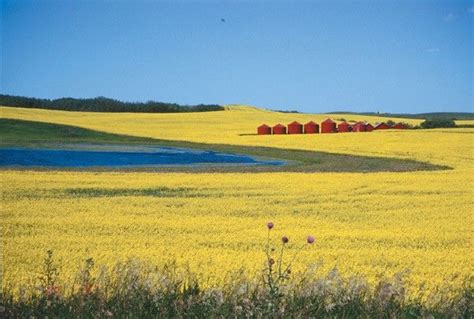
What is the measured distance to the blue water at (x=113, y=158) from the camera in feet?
85.0

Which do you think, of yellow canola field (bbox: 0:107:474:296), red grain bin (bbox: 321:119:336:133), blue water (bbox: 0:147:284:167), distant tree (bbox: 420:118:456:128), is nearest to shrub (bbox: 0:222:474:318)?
yellow canola field (bbox: 0:107:474:296)

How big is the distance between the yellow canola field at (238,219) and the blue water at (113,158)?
6056 millimetres

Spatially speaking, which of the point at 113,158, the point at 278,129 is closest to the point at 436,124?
the point at 278,129

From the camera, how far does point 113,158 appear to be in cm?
2841

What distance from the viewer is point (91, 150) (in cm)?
3183

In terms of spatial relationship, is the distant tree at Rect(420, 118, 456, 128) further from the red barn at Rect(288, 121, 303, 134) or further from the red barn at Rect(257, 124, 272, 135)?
the red barn at Rect(257, 124, 272, 135)

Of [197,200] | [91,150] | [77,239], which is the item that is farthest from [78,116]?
[77,239]

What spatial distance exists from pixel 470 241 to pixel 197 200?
569 cm

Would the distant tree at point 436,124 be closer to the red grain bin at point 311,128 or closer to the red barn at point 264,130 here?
the red grain bin at point 311,128

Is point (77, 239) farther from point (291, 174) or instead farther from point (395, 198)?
point (291, 174)

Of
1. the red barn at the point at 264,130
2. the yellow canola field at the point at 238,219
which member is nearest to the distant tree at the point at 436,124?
the red barn at the point at 264,130

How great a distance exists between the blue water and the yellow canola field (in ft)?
19.9

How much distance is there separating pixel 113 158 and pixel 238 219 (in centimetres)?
1818

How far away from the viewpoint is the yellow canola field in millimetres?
7891
